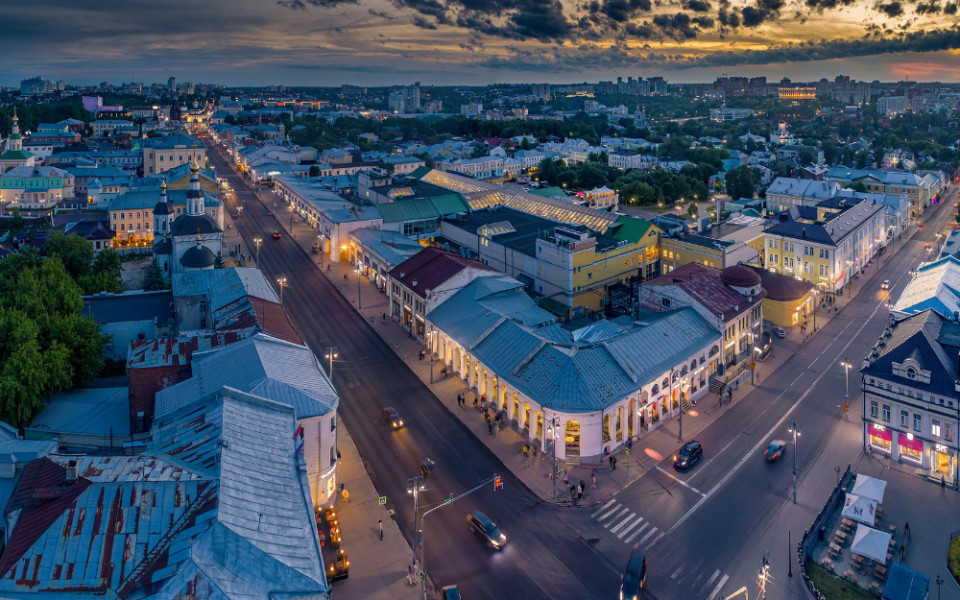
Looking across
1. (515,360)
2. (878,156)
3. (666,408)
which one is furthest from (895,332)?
(878,156)

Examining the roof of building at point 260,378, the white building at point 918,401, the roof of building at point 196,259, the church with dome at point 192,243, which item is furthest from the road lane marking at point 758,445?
the roof of building at point 196,259

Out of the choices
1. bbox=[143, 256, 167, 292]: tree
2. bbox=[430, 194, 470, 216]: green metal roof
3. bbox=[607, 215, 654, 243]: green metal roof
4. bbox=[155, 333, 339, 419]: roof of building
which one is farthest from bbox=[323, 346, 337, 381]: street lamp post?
bbox=[430, 194, 470, 216]: green metal roof

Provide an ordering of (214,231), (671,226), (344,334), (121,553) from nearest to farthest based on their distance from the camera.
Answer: (121,553) → (344,334) → (214,231) → (671,226)

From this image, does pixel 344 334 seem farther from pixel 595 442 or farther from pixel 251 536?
pixel 251 536

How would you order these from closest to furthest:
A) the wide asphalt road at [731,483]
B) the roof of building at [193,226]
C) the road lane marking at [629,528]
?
the wide asphalt road at [731,483]
the road lane marking at [629,528]
the roof of building at [193,226]

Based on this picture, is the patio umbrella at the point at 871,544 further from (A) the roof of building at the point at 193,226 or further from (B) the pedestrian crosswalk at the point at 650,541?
(A) the roof of building at the point at 193,226

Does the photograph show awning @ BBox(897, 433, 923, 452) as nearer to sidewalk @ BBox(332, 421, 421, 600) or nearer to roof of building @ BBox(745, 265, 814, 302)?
roof of building @ BBox(745, 265, 814, 302)
